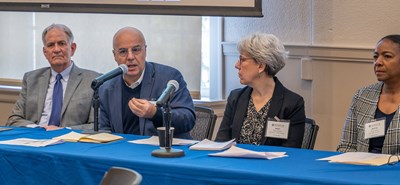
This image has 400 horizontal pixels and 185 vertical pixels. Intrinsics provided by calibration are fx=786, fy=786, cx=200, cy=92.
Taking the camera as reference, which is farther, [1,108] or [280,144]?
[1,108]

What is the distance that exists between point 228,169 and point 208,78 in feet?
9.10

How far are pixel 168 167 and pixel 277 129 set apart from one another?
0.92 m

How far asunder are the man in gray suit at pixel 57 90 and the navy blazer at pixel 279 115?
3.23 ft

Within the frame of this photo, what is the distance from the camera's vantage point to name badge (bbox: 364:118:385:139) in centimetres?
390

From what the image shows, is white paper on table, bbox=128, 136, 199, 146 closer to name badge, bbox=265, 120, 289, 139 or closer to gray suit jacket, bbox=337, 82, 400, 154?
name badge, bbox=265, 120, 289, 139

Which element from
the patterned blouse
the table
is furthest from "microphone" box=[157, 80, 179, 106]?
the patterned blouse

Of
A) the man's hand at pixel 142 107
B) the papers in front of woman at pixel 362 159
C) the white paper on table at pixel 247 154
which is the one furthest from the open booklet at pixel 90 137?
the papers in front of woman at pixel 362 159

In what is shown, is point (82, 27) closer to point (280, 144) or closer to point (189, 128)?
point (189, 128)

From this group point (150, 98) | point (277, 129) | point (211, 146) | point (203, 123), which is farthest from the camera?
point (203, 123)

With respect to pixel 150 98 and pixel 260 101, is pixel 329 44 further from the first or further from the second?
pixel 150 98

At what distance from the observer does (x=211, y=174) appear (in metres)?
3.10

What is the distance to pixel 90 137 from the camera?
12.9 feet

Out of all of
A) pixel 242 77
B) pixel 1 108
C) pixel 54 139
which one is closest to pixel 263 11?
pixel 242 77

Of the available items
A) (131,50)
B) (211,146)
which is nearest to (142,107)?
(211,146)
